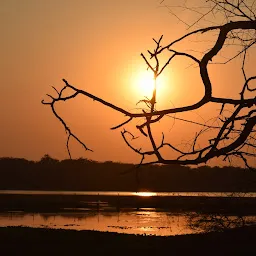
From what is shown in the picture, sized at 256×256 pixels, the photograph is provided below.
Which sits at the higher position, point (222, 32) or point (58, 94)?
point (222, 32)

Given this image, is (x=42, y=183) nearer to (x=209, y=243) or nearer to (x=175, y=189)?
(x=175, y=189)

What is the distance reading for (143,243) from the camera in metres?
18.3

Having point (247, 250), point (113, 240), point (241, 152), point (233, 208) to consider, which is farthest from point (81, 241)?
point (241, 152)

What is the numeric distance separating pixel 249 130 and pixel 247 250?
29.8 ft

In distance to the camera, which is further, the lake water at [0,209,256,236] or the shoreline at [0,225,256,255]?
the lake water at [0,209,256,236]

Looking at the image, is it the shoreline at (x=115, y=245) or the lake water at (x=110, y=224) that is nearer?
the shoreline at (x=115, y=245)

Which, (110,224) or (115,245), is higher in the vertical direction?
(110,224)

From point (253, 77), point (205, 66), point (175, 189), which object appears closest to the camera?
point (205, 66)

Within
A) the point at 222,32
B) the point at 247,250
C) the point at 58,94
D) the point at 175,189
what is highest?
the point at 175,189

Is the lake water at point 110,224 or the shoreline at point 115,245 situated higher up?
the lake water at point 110,224

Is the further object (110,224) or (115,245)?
(110,224)

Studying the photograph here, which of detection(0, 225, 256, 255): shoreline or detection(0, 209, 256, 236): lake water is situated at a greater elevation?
detection(0, 209, 256, 236): lake water

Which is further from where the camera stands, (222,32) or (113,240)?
(113,240)

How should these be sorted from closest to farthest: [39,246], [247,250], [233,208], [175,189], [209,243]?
[233,208], [247,250], [209,243], [39,246], [175,189]
